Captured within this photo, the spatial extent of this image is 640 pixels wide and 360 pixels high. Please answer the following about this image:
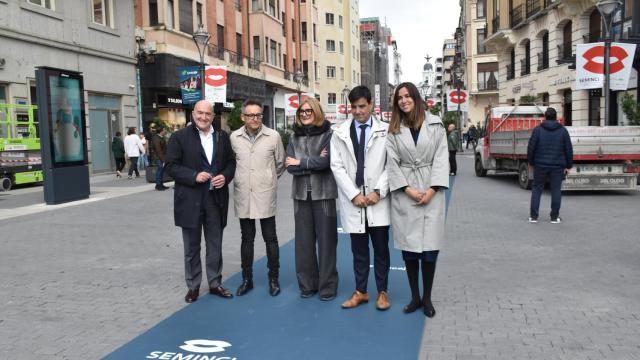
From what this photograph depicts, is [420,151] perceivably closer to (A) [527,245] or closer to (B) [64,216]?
(A) [527,245]

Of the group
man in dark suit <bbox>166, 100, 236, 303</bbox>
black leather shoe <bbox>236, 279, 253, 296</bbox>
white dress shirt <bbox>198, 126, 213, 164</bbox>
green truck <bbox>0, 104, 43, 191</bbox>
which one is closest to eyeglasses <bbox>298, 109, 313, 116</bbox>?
man in dark suit <bbox>166, 100, 236, 303</bbox>

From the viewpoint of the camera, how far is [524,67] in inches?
1330

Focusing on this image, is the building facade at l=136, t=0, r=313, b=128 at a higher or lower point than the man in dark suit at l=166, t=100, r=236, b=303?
higher

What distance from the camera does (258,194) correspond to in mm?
5309

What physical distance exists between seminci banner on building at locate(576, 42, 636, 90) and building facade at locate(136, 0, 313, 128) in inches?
591

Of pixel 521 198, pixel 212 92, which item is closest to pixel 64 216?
pixel 212 92

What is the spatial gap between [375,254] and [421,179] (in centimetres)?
84

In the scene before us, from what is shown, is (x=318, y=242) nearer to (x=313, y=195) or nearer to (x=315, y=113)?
(x=313, y=195)

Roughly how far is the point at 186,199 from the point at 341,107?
3500cm

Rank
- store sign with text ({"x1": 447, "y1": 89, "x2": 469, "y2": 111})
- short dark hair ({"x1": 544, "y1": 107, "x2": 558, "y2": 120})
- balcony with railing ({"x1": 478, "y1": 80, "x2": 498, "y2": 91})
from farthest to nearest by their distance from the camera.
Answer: balcony with railing ({"x1": 478, "y1": 80, "x2": 498, "y2": 91}) < store sign with text ({"x1": 447, "y1": 89, "x2": 469, "y2": 111}) < short dark hair ({"x1": 544, "y1": 107, "x2": 558, "y2": 120})

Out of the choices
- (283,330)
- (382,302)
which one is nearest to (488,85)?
(382,302)

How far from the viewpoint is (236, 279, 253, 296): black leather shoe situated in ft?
18.1

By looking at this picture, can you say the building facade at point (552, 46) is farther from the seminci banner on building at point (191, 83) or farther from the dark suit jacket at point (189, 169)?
the dark suit jacket at point (189, 169)

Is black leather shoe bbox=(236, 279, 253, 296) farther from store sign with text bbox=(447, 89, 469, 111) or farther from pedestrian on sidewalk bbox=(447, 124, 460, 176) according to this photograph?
store sign with text bbox=(447, 89, 469, 111)
